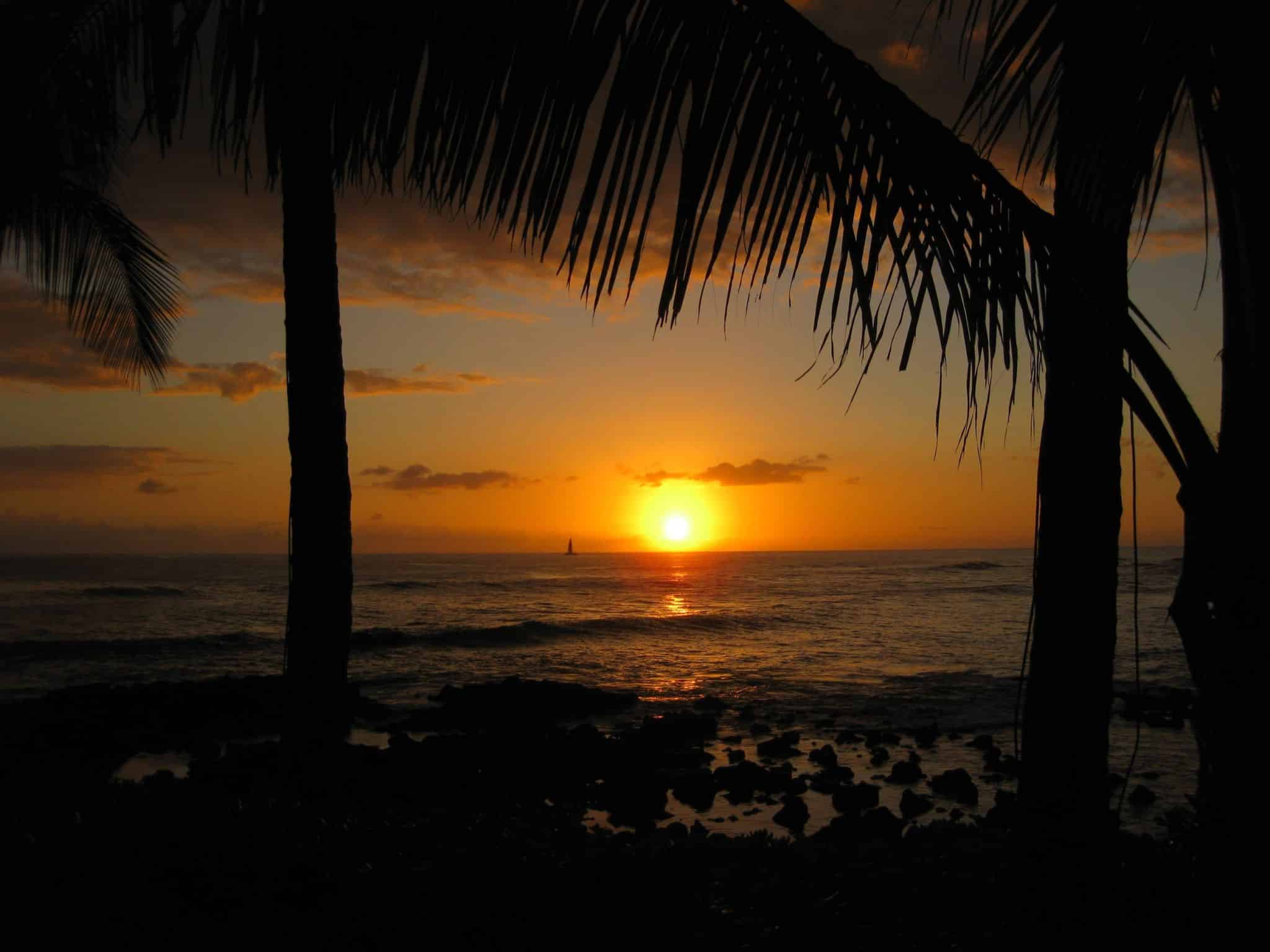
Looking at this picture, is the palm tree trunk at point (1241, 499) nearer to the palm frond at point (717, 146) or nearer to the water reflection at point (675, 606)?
the palm frond at point (717, 146)

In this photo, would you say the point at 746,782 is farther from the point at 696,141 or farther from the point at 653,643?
the point at 653,643

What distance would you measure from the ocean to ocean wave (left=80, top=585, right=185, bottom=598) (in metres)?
0.25

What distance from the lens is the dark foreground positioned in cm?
394

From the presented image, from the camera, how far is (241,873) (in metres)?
4.91

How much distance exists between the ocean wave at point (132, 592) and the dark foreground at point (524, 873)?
39.1m

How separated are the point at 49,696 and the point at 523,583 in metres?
45.0

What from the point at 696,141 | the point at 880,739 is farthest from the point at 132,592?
the point at 696,141

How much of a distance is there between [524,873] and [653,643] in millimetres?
24446

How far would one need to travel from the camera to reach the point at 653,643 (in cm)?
2956

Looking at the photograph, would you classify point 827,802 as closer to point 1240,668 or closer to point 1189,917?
point 1189,917

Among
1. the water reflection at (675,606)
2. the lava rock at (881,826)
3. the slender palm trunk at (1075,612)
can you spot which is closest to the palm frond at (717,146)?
the slender palm trunk at (1075,612)

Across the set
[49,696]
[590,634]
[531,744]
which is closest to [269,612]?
Answer: [590,634]

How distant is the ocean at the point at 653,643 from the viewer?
16953 mm

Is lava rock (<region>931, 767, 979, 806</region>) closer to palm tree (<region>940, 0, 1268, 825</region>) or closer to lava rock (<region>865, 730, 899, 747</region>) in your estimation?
lava rock (<region>865, 730, 899, 747</region>)
